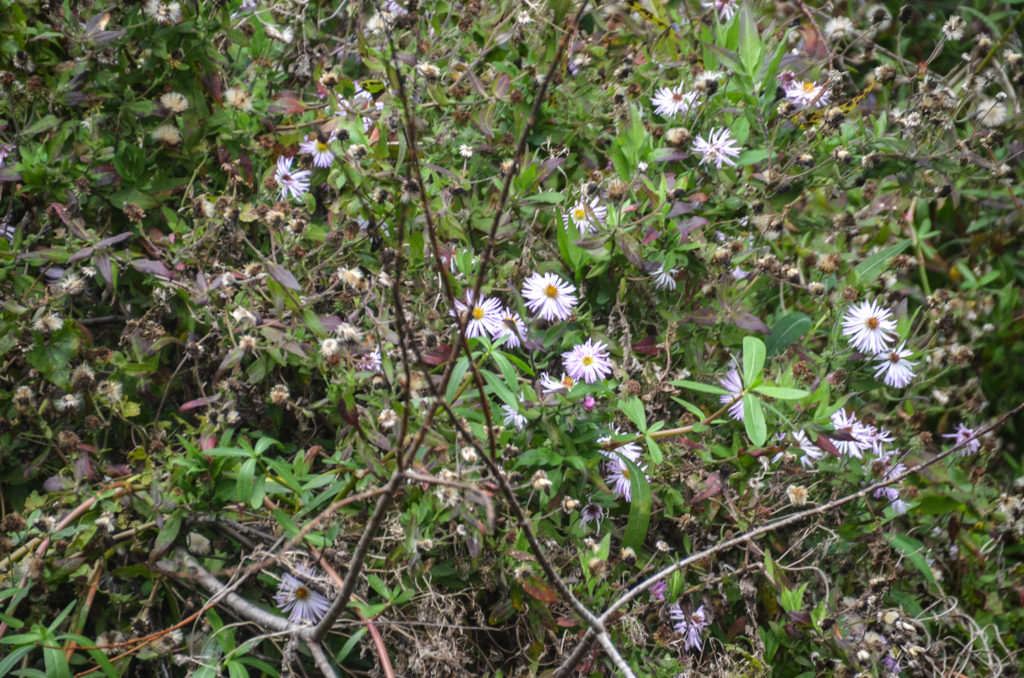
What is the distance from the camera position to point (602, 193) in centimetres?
157

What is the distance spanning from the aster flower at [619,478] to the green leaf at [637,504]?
0.09 meters

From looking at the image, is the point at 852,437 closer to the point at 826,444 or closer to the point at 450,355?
the point at 826,444

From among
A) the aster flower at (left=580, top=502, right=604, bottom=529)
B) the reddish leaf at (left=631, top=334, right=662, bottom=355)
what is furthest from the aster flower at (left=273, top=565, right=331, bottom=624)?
the reddish leaf at (left=631, top=334, right=662, bottom=355)

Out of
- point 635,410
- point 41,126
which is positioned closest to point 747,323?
point 635,410

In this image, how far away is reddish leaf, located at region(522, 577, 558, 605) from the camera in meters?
1.24

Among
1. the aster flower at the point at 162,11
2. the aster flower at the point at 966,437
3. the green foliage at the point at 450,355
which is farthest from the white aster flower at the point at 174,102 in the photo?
the aster flower at the point at 966,437

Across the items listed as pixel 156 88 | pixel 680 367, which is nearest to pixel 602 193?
pixel 680 367

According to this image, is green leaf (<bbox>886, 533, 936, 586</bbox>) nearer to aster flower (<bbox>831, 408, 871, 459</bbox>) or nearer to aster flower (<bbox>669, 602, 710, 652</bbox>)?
aster flower (<bbox>831, 408, 871, 459</bbox>)

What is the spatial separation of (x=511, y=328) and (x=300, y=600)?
1.74 ft

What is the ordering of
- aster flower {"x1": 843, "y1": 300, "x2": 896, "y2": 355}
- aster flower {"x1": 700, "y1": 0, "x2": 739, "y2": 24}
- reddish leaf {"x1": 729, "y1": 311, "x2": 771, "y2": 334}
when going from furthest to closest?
aster flower {"x1": 700, "y1": 0, "x2": 739, "y2": 24}
aster flower {"x1": 843, "y1": 300, "x2": 896, "y2": 355}
reddish leaf {"x1": 729, "y1": 311, "x2": 771, "y2": 334}

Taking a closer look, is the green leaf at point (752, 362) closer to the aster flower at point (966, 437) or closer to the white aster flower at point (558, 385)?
the white aster flower at point (558, 385)

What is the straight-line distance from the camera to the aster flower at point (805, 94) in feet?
5.44

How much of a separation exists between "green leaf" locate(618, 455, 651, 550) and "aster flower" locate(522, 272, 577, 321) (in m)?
0.27

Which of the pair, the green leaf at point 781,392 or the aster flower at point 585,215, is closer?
the green leaf at point 781,392
